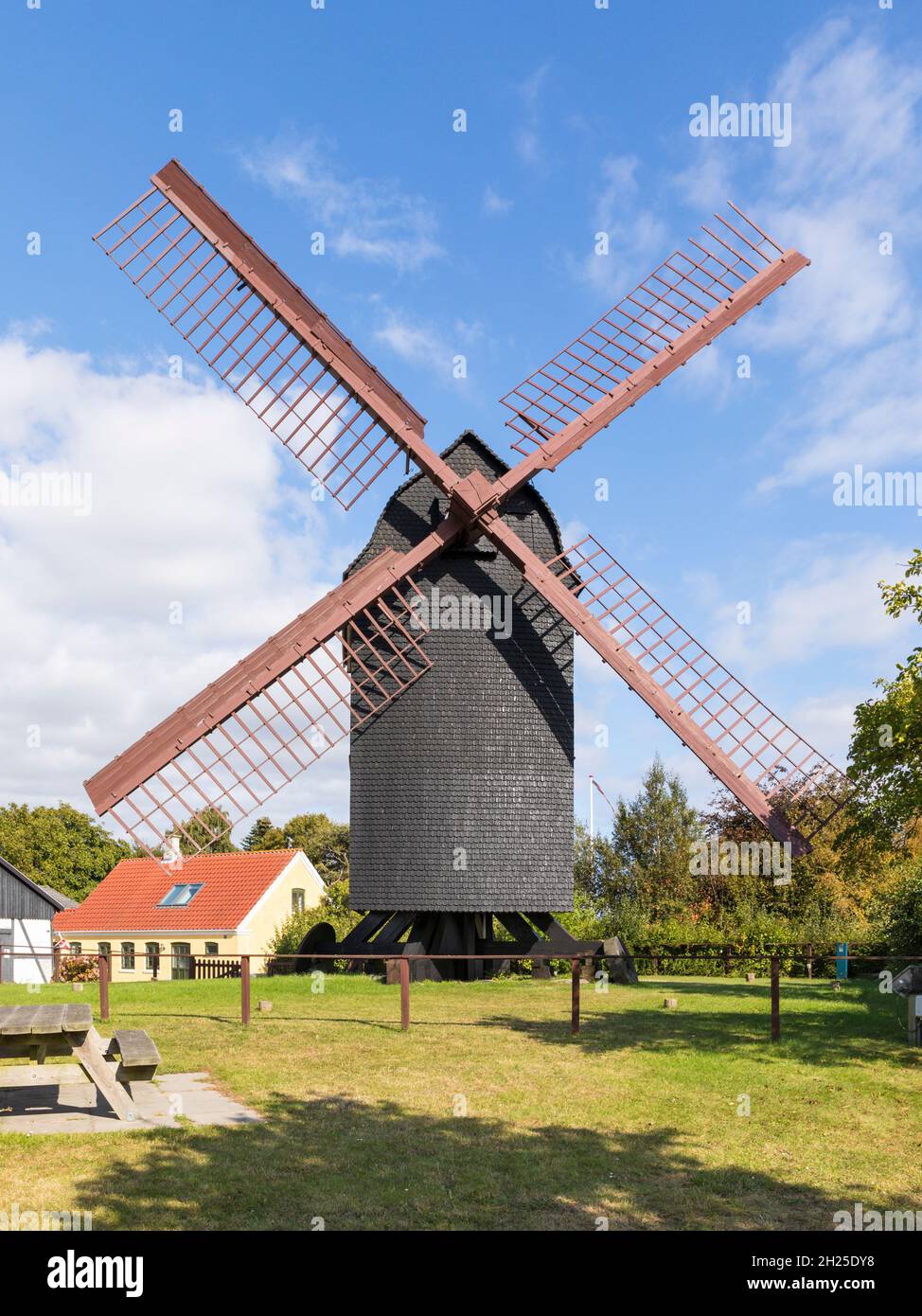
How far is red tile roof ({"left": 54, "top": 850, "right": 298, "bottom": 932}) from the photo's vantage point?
1385 inches

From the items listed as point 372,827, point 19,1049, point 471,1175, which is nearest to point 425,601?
point 372,827

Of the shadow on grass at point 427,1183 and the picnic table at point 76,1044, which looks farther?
the picnic table at point 76,1044

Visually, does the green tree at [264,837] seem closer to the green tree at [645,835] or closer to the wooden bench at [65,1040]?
the green tree at [645,835]

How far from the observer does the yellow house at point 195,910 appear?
34719 millimetres

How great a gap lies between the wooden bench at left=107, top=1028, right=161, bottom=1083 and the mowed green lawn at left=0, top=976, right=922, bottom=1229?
41 cm

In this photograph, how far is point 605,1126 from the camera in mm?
8406

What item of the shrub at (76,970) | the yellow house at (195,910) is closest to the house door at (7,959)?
the yellow house at (195,910)

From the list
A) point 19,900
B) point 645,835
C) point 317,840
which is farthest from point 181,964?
point 317,840

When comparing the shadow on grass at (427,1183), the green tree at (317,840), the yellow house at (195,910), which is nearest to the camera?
the shadow on grass at (427,1183)

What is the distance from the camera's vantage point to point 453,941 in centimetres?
2136

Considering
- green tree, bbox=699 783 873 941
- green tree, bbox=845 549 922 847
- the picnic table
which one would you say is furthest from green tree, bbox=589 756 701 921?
the picnic table

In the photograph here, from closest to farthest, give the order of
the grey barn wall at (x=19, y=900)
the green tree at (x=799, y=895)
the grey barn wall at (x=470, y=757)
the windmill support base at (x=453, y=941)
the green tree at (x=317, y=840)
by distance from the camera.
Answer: the grey barn wall at (x=470, y=757)
the windmill support base at (x=453, y=941)
the green tree at (x=799, y=895)
the grey barn wall at (x=19, y=900)
the green tree at (x=317, y=840)

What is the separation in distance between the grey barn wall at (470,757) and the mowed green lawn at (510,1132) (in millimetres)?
5732

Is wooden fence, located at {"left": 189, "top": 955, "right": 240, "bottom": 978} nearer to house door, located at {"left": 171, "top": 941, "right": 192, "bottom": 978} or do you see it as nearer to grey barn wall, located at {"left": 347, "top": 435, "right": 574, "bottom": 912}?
house door, located at {"left": 171, "top": 941, "right": 192, "bottom": 978}
